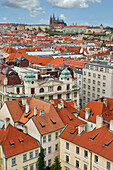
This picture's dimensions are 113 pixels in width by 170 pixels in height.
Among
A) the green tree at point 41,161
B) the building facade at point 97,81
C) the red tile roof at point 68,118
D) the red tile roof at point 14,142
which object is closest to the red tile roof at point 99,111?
the red tile roof at point 68,118

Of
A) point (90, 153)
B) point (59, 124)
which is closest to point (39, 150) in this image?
point (59, 124)

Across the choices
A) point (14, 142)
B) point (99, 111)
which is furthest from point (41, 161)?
point (99, 111)

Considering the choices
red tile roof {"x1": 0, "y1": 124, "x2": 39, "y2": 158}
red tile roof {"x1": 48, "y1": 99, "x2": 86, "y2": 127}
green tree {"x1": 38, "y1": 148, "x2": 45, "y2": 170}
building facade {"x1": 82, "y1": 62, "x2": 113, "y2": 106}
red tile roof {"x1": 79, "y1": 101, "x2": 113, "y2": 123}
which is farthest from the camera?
building facade {"x1": 82, "y1": 62, "x2": 113, "y2": 106}

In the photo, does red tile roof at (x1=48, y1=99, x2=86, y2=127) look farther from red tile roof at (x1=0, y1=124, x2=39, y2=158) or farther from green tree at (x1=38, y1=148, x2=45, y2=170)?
green tree at (x1=38, y1=148, x2=45, y2=170)

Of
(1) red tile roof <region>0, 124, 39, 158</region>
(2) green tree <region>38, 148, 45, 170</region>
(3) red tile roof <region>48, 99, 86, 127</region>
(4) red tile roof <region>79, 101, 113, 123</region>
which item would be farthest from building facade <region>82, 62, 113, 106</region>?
(2) green tree <region>38, 148, 45, 170</region>

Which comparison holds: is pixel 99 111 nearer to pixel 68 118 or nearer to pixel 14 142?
pixel 68 118

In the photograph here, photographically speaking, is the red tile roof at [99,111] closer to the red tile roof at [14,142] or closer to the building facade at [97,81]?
the red tile roof at [14,142]

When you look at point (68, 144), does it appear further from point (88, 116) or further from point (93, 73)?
point (93, 73)

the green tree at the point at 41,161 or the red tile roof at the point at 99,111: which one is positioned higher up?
the red tile roof at the point at 99,111
